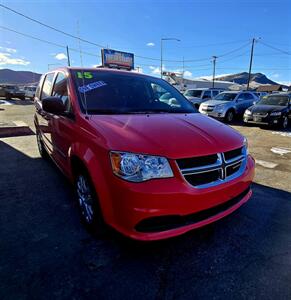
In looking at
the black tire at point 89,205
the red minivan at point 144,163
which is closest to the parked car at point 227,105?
the red minivan at point 144,163

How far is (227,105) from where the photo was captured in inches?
500

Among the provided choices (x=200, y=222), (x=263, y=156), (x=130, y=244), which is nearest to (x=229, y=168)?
(x=200, y=222)

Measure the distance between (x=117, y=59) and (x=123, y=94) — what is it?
3502 cm

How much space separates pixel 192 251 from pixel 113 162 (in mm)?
1256

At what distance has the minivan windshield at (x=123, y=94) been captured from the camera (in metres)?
2.92

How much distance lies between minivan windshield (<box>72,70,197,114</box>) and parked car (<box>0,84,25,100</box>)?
2886 centimetres

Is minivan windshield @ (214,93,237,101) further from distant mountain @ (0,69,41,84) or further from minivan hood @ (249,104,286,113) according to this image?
distant mountain @ (0,69,41,84)

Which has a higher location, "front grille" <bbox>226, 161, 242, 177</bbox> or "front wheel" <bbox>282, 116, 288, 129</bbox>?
"front grille" <bbox>226, 161, 242, 177</bbox>

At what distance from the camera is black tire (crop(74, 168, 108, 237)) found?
7.84 feet

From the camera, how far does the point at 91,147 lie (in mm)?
2359

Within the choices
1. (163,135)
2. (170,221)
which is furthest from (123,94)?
(170,221)

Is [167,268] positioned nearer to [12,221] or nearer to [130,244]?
[130,244]

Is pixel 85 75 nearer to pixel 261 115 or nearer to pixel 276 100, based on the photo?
pixel 261 115

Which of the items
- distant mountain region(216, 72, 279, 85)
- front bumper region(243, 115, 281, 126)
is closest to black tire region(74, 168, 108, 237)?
front bumper region(243, 115, 281, 126)
